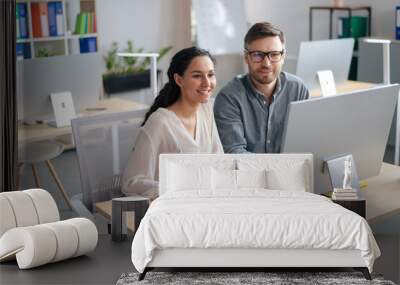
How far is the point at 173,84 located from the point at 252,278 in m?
1.26

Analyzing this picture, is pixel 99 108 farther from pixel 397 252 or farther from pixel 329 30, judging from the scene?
pixel 329 30

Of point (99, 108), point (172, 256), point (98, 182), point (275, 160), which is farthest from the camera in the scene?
point (99, 108)

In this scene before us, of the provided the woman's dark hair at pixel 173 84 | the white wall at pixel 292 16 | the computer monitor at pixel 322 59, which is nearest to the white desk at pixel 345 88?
the computer monitor at pixel 322 59

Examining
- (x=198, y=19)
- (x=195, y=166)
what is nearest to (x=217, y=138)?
(x=195, y=166)

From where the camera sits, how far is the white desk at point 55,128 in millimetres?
5293

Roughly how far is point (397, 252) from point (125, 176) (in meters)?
1.40

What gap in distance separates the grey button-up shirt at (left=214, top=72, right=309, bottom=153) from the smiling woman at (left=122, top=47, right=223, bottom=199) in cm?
8

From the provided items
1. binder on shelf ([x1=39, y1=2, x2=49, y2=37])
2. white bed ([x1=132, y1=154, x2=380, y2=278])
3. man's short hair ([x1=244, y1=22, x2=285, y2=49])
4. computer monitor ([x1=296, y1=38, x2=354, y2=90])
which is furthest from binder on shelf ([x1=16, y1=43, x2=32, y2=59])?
white bed ([x1=132, y1=154, x2=380, y2=278])

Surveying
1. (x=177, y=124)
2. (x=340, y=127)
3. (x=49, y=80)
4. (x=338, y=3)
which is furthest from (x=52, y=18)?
(x=338, y=3)

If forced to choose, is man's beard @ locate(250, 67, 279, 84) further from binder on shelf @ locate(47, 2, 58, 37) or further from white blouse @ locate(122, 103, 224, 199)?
binder on shelf @ locate(47, 2, 58, 37)

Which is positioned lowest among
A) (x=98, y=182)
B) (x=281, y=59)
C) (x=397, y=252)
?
(x=397, y=252)

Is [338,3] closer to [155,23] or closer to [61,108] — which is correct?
[155,23]

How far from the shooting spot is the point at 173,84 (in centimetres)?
418

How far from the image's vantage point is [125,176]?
13.0ft
